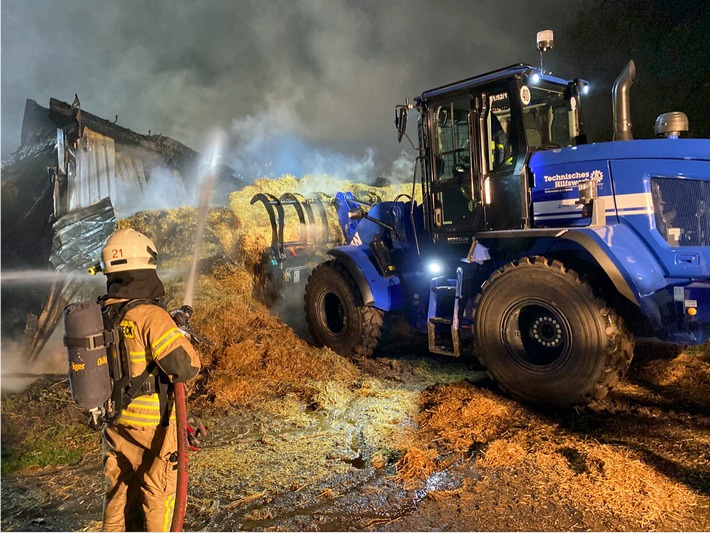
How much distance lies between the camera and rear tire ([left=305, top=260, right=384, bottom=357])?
7086mm

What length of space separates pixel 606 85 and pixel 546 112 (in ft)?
44.2

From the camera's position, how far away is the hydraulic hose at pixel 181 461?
2750mm

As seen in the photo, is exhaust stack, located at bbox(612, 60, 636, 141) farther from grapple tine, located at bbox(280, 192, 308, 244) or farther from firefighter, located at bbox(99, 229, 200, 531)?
grapple tine, located at bbox(280, 192, 308, 244)

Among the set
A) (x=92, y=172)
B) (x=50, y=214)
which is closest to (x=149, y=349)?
(x=50, y=214)

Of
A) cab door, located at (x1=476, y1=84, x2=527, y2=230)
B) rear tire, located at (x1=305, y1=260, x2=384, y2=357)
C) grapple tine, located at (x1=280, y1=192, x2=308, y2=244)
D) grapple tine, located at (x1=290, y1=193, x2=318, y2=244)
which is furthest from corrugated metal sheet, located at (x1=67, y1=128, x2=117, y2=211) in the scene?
cab door, located at (x1=476, y1=84, x2=527, y2=230)

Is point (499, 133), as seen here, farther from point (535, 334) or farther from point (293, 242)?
point (293, 242)

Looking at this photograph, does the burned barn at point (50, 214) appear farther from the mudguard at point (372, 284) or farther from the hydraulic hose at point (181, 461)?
Result: the hydraulic hose at point (181, 461)

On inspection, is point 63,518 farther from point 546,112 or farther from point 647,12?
point 647,12

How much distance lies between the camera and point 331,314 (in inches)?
307

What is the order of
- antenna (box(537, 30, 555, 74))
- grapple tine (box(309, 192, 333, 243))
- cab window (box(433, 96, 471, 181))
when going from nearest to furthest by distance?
antenna (box(537, 30, 555, 74)) < cab window (box(433, 96, 471, 181)) < grapple tine (box(309, 192, 333, 243))

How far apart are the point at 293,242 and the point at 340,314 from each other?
2260mm

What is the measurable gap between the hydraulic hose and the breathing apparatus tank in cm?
38

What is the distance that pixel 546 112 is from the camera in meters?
5.88

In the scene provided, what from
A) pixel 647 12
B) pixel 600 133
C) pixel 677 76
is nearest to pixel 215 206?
pixel 600 133
